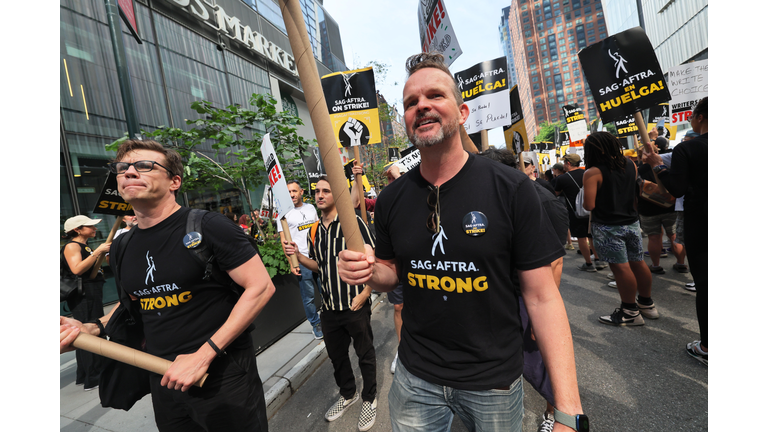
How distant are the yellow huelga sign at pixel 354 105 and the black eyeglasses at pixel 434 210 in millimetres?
3427

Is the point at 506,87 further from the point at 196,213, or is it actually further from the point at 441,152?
the point at 196,213

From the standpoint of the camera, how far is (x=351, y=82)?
4688mm

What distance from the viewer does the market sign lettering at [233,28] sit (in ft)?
40.2

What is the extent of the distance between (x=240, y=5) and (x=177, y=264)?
17.7 m

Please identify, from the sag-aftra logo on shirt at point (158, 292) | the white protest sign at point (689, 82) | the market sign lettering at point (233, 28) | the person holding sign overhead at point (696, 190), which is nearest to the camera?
the sag-aftra logo on shirt at point (158, 292)

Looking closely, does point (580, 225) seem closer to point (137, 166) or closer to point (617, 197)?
point (617, 197)

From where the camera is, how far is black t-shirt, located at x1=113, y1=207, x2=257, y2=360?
1.72m

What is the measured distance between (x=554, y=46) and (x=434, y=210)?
137 meters

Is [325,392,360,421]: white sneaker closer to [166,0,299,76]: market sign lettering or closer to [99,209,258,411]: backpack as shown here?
[99,209,258,411]: backpack

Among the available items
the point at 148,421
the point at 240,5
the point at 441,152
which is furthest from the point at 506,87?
the point at 240,5

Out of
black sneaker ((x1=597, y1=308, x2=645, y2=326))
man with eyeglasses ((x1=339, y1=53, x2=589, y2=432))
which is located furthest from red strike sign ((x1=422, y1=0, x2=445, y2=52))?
black sneaker ((x1=597, y1=308, x2=645, y2=326))

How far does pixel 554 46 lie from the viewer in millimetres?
111750

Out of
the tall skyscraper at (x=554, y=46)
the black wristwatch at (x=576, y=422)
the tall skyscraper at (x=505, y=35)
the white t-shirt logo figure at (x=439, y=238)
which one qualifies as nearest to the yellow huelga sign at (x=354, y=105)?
the white t-shirt logo figure at (x=439, y=238)

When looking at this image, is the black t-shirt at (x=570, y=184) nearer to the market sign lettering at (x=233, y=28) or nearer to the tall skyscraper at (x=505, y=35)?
the market sign lettering at (x=233, y=28)
